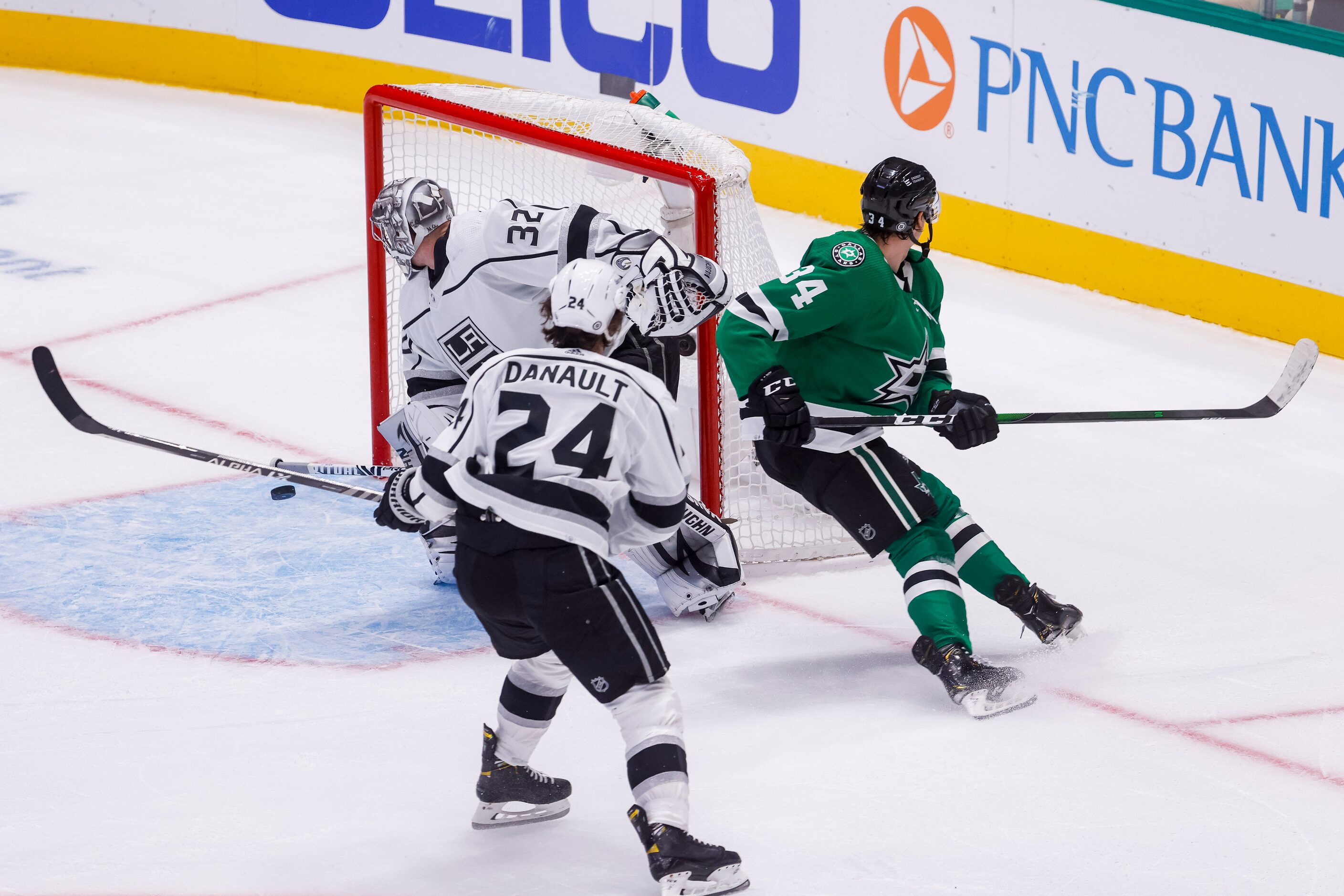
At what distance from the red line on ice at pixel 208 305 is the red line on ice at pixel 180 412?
0.67 feet

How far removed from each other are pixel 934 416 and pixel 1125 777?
796 millimetres

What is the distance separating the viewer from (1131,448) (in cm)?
486

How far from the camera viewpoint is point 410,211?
3750 millimetres

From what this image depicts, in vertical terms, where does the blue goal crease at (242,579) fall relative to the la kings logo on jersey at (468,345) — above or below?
below

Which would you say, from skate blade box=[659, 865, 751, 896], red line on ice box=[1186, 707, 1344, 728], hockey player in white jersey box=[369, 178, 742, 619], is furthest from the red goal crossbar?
skate blade box=[659, 865, 751, 896]

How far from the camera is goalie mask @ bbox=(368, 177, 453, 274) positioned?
375cm

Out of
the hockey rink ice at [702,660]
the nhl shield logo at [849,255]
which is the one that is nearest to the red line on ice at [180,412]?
the hockey rink ice at [702,660]

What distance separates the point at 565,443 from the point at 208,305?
3554 mm

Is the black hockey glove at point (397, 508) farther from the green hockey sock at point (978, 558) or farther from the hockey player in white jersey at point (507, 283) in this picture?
the green hockey sock at point (978, 558)

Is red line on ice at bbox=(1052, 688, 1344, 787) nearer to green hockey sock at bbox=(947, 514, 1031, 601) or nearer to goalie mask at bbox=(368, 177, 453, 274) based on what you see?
green hockey sock at bbox=(947, 514, 1031, 601)

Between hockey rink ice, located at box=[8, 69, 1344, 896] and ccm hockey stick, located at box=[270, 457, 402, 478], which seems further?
ccm hockey stick, located at box=[270, 457, 402, 478]

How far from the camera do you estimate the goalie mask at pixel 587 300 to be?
2621 millimetres

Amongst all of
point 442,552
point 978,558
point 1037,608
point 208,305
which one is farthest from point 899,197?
point 208,305

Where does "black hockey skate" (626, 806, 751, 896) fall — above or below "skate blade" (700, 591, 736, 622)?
above
